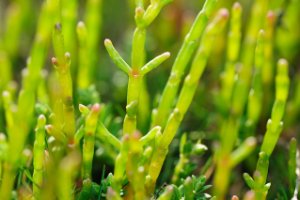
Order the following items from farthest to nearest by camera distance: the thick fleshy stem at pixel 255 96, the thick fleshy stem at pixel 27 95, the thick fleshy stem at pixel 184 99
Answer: the thick fleshy stem at pixel 255 96 < the thick fleshy stem at pixel 184 99 < the thick fleshy stem at pixel 27 95

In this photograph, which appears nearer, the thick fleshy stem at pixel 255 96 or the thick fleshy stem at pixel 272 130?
the thick fleshy stem at pixel 272 130

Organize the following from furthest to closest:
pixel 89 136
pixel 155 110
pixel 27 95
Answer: pixel 155 110, pixel 89 136, pixel 27 95

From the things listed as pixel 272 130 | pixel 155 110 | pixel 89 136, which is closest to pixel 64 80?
pixel 89 136

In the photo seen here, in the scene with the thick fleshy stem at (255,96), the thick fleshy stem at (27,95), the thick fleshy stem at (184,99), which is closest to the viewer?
the thick fleshy stem at (27,95)

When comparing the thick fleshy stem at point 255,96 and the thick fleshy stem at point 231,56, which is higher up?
the thick fleshy stem at point 231,56

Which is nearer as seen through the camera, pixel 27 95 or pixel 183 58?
pixel 27 95

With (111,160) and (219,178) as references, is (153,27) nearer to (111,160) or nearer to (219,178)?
(111,160)

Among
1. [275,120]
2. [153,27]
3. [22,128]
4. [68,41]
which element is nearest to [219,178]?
[275,120]

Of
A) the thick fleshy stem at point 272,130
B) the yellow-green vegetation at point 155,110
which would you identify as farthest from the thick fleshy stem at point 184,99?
the thick fleshy stem at point 272,130

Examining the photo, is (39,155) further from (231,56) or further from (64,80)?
(231,56)

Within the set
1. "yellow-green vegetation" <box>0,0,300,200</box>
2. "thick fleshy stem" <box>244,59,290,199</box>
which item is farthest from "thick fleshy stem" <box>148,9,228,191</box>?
"thick fleshy stem" <box>244,59,290,199</box>

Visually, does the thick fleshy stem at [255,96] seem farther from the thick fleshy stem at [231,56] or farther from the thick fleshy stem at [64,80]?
the thick fleshy stem at [64,80]
